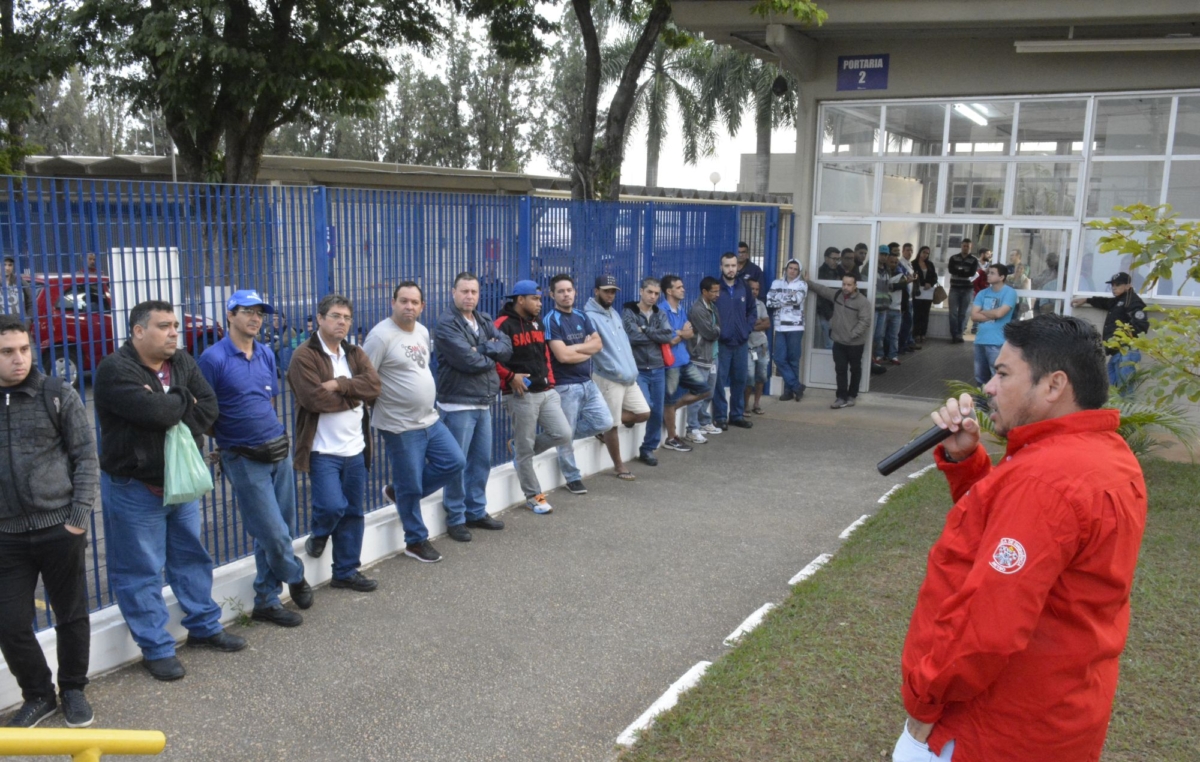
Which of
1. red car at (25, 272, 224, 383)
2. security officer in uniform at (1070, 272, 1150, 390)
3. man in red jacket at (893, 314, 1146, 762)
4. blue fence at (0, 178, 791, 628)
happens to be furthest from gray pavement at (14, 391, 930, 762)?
security officer in uniform at (1070, 272, 1150, 390)

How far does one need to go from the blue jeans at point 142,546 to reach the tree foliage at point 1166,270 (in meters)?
5.41

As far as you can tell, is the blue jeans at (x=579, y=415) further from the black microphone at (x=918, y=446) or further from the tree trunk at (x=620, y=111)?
the tree trunk at (x=620, y=111)

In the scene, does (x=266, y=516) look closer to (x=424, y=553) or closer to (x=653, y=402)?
(x=424, y=553)

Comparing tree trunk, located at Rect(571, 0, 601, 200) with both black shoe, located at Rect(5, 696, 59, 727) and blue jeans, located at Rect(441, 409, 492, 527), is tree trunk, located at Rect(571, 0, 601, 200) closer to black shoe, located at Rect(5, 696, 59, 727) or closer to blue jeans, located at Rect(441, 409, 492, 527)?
blue jeans, located at Rect(441, 409, 492, 527)

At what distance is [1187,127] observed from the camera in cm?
1158

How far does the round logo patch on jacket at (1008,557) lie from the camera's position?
228cm

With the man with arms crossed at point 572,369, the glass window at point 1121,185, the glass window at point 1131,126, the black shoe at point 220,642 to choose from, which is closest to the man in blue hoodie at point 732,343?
the man with arms crossed at point 572,369

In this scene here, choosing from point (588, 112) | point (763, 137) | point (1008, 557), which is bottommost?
point (1008, 557)

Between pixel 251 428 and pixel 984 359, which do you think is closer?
pixel 251 428

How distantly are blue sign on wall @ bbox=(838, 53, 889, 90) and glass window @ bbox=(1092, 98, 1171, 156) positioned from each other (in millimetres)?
2659

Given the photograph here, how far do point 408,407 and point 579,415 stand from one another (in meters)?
2.45

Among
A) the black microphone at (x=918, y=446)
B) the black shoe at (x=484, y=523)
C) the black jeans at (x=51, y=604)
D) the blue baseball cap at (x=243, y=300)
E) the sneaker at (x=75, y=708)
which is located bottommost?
the black shoe at (x=484, y=523)

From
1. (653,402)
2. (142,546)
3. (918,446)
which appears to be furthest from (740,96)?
(918,446)

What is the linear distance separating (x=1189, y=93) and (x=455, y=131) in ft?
122
